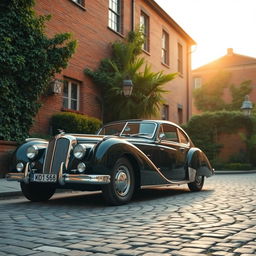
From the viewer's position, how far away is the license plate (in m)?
5.78

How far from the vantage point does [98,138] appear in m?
6.34

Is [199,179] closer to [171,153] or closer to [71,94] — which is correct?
[171,153]

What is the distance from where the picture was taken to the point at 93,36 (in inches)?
600

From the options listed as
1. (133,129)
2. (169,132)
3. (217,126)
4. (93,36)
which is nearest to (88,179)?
(133,129)

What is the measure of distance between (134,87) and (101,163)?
9.58 m

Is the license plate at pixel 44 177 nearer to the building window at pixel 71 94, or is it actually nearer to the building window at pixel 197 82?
the building window at pixel 71 94

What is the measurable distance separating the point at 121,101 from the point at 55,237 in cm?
1130

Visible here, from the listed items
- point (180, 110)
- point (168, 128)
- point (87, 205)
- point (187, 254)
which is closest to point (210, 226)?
point (187, 254)

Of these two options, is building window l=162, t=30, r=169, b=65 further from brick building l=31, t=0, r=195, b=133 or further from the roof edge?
the roof edge

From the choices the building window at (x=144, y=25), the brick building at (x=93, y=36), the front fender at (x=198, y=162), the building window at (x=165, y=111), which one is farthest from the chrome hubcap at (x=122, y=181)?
the building window at (x=165, y=111)

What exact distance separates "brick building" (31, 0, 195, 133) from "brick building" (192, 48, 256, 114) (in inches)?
934

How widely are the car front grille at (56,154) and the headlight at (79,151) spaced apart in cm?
17

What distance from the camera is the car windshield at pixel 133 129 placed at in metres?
7.38

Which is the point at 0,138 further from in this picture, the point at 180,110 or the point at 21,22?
the point at 180,110
